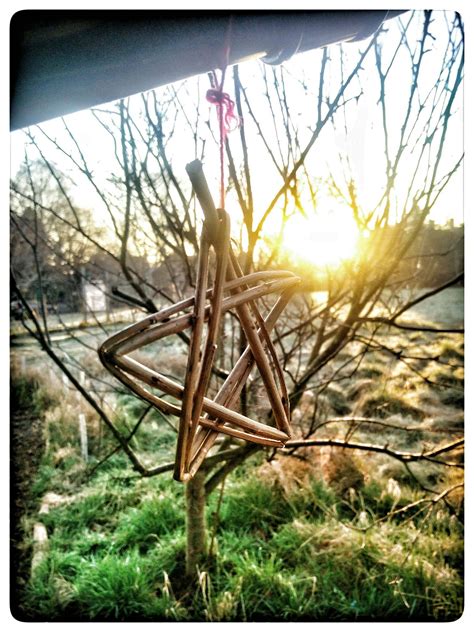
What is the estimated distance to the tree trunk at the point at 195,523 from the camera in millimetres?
1394

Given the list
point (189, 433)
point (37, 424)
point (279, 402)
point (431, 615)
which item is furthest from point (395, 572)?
point (37, 424)

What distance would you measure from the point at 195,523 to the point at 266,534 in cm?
52

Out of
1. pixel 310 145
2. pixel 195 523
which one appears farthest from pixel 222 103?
pixel 195 523

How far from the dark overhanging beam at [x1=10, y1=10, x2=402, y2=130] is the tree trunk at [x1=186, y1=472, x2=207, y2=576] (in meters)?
1.19

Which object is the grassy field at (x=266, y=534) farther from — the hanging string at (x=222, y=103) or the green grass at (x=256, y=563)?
the hanging string at (x=222, y=103)

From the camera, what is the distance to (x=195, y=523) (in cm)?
145

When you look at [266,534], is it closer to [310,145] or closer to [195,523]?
[195,523]

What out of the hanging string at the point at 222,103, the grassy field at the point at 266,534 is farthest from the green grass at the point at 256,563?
the hanging string at the point at 222,103

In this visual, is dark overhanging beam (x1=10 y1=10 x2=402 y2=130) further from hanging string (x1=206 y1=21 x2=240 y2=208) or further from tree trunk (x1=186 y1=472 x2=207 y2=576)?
tree trunk (x1=186 y1=472 x2=207 y2=576)

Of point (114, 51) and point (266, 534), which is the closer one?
point (114, 51)

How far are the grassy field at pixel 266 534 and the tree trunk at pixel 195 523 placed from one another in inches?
2.5

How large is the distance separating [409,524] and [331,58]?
6.13 feet
